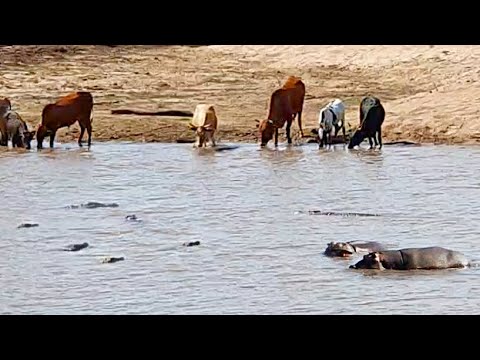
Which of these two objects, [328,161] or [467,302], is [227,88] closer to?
[328,161]

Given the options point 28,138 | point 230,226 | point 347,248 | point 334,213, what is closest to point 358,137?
point 28,138

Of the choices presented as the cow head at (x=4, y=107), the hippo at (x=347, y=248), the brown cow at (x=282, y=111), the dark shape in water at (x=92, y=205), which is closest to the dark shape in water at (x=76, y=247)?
the hippo at (x=347, y=248)

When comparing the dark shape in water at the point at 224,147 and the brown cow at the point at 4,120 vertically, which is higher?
the brown cow at the point at 4,120

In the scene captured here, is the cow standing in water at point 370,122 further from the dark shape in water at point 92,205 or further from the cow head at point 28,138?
the dark shape in water at point 92,205

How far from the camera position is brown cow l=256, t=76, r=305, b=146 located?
41.0 ft

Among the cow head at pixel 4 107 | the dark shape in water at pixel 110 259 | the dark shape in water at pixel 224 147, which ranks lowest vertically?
the dark shape in water at pixel 224 147

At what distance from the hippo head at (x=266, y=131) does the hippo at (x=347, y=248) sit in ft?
17.7

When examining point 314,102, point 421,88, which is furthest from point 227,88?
point 421,88

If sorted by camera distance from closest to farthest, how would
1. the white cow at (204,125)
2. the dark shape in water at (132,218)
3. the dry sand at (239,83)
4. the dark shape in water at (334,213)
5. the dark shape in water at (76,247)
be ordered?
the dark shape in water at (76,247) < the dark shape in water at (132,218) < the dark shape in water at (334,213) < the white cow at (204,125) < the dry sand at (239,83)

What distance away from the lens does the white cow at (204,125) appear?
12.4 meters

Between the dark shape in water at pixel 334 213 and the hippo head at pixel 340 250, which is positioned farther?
the dark shape in water at pixel 334 213

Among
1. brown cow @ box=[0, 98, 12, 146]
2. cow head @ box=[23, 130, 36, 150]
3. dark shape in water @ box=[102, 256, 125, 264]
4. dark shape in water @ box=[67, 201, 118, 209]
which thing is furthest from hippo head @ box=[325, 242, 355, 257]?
brown cow @ box=[0, 98, 12, 146]

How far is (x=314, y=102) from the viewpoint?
1438 cm

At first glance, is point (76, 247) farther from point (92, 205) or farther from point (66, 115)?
point (66, 115)
